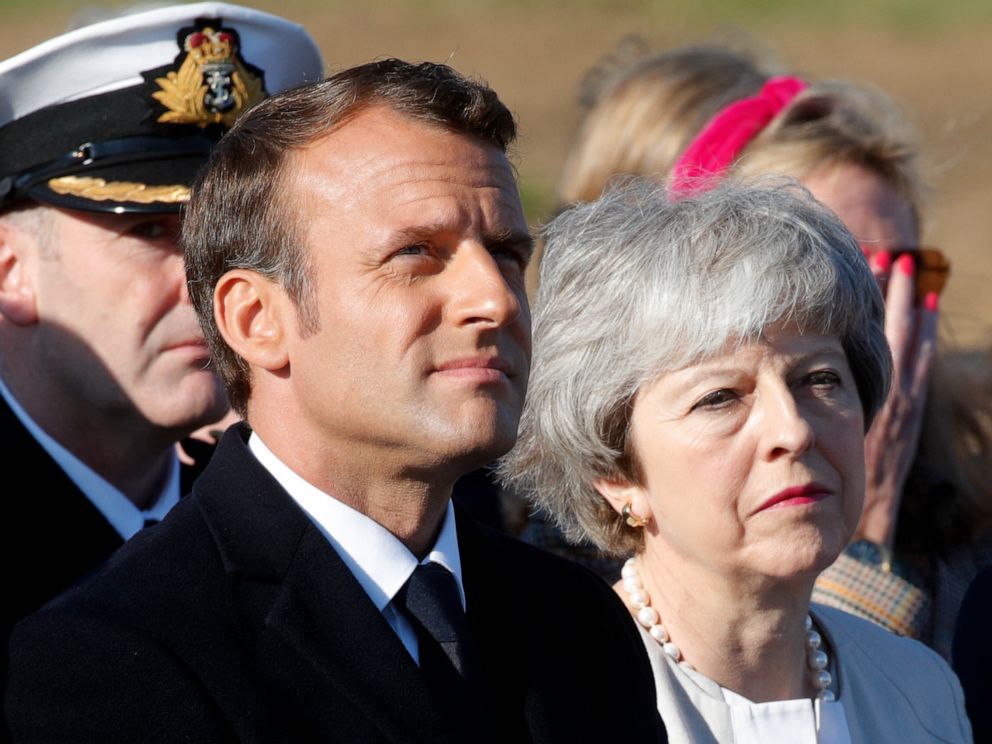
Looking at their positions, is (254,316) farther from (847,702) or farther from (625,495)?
(847,702)

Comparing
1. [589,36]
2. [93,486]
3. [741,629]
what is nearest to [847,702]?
[741,629]

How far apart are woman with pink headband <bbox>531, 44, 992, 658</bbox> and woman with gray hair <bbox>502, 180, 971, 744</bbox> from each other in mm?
665

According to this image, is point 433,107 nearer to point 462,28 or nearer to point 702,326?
point 702,326

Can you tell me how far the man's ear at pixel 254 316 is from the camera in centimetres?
243

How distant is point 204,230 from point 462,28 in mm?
23223

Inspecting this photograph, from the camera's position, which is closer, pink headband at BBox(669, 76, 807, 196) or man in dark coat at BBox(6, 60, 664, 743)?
man in dark coat at BBox(6, 60, 664, 743)

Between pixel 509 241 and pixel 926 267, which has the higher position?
pixel 509 241

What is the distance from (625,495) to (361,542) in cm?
98

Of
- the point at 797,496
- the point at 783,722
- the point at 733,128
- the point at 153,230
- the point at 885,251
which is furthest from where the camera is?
the point at 733,128

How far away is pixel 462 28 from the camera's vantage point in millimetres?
25219

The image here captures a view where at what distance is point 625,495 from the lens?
10.7 feet

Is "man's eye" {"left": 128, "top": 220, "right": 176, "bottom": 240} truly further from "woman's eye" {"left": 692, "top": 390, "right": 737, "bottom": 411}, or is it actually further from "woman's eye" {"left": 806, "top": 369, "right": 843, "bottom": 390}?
"woman's eye" {"left": 806, "top": 369, "right": 843, "bottom": 390}

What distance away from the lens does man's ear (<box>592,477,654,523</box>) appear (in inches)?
127

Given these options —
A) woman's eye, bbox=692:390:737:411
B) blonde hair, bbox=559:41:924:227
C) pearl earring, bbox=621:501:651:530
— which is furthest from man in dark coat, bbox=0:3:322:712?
blonde hair, bbox=559:41:924:227
